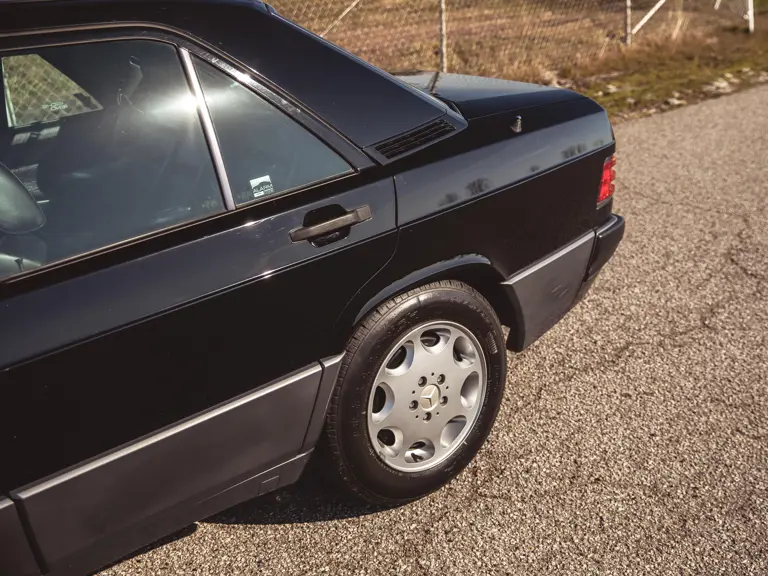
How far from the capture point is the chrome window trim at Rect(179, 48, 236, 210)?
204cm

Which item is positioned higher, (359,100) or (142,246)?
(359,100)

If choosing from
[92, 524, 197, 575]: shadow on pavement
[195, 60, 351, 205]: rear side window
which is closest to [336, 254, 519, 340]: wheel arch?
[195, 60, 351, 205]: rear side window

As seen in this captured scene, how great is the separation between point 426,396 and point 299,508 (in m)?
0.64

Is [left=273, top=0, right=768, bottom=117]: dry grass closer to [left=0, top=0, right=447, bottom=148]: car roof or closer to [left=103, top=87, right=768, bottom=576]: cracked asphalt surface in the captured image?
[left=103, top=87, right=768, bottom=576]: cracked asphalt surface

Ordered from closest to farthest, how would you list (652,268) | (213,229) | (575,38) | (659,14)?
(213,229) < (652,268) < (575,38) < (659,14)

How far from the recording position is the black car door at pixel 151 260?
181 centimetres

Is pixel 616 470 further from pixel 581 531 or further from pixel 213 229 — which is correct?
pixel 213 229

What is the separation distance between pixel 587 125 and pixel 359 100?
1.15 m

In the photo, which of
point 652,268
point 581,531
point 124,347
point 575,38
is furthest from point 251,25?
point 575,38

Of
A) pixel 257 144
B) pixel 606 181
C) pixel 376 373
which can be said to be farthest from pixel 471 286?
pixel 257 144

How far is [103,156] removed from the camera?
1974mm

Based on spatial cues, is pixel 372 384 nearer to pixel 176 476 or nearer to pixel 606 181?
pixel 176 476

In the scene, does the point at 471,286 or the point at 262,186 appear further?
the point at 471,286

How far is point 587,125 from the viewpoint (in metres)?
3.04
